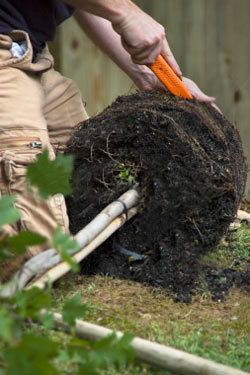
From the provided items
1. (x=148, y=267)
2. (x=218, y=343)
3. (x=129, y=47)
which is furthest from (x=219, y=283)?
(x=129, y=47)

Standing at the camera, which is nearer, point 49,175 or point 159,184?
point 49,175

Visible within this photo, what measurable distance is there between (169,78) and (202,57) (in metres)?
1.69

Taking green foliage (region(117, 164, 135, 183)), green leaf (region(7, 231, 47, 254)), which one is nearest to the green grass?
green foliage (region(117, 164, 135, 183))

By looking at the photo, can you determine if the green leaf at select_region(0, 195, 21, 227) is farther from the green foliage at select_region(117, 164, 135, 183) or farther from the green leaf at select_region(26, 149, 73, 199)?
the green foliage at select_region(117, 164, 135, 183)

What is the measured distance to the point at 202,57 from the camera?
446 centimetres

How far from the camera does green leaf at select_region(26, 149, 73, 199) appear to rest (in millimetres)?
1160

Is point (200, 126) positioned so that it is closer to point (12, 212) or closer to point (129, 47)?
point (129, 47)

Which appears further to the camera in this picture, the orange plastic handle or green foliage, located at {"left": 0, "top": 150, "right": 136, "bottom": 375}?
the orange plastic handle

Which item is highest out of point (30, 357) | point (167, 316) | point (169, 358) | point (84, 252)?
point (30, 357)

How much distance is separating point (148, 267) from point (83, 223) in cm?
35

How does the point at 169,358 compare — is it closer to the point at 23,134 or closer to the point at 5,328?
the point at 5,328

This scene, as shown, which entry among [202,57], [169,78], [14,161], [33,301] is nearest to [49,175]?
[33,301]

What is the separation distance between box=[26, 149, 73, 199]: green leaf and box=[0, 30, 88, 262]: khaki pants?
1149mm

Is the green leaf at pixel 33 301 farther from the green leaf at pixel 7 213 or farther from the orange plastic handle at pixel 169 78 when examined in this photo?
the orange plastic handle at pixel 169 78
